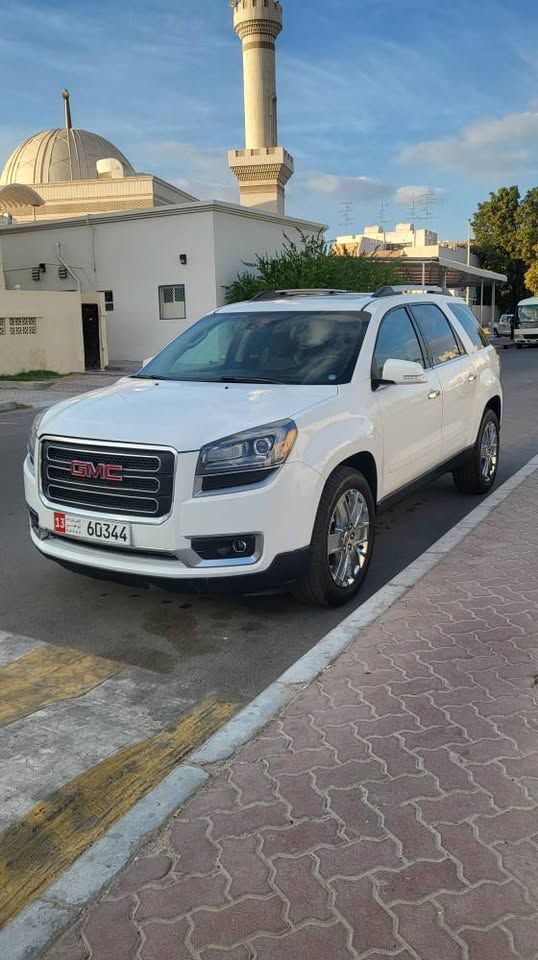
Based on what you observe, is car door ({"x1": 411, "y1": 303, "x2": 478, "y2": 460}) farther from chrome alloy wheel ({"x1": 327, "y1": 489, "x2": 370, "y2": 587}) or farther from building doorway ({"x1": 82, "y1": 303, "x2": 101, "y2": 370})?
building doorway ({"x1": 82, "y1": 303, "x2": 101, "y2": 370})

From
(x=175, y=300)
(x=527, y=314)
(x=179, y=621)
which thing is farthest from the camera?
(x=527, y=314)

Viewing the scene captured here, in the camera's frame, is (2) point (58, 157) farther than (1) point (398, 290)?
Yes

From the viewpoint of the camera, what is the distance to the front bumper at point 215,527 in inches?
160

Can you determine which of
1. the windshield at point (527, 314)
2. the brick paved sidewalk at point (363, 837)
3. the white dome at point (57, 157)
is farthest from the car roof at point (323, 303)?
the white dome at point (57, 157)

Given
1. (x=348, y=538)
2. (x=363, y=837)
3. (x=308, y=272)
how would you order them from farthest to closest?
(x=308, y=272), (x=348, y=538), (x=363, y=837)

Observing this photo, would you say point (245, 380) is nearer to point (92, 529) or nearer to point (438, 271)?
point (92, 529)

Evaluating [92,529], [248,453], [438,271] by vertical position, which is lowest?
[92,529]

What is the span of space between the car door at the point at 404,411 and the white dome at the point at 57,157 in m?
41.3

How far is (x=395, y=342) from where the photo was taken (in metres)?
5.80

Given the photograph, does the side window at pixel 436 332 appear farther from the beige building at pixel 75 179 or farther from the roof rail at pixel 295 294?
the beige building at pixel 75 179

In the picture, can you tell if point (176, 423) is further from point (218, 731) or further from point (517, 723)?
point (517, 723)

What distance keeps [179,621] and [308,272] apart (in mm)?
23230

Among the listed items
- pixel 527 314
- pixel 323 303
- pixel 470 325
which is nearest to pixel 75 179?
pixel 527 314

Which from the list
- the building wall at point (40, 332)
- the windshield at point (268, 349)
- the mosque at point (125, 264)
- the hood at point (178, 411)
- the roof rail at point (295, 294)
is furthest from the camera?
the mosque at point (125, 264)
